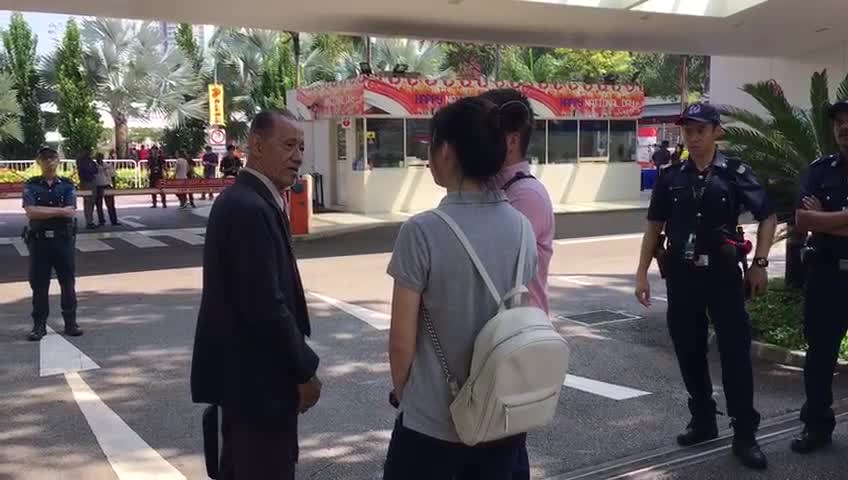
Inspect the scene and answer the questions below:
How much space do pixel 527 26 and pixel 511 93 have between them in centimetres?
1354

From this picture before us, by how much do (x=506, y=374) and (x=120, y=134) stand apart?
110 ft

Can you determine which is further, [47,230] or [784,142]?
[784,142]

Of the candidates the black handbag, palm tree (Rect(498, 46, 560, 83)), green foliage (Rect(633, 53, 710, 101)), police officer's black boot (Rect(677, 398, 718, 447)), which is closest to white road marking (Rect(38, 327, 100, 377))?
the black handbag

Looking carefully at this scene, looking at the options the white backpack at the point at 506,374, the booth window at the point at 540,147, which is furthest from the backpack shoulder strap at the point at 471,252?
the booth window at the point at 540,147

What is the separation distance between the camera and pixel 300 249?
14.4m

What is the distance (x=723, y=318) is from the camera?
431cm

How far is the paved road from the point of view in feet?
14.9

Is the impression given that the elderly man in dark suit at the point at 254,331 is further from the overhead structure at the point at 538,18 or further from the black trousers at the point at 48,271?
the overhead structure at the point at 538,18

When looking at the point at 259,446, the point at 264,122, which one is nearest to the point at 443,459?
the point at 259,446

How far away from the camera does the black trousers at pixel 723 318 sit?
429 cm

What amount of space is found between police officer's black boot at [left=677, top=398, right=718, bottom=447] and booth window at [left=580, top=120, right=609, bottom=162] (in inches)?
700

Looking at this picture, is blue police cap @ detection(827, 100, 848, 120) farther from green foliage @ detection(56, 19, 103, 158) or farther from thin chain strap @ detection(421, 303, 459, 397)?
green foliage @ detection(56, 19, 103, 158)

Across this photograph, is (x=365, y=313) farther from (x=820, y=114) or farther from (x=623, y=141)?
(x=623, y=141)

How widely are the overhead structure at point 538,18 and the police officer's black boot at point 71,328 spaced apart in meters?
7.15
